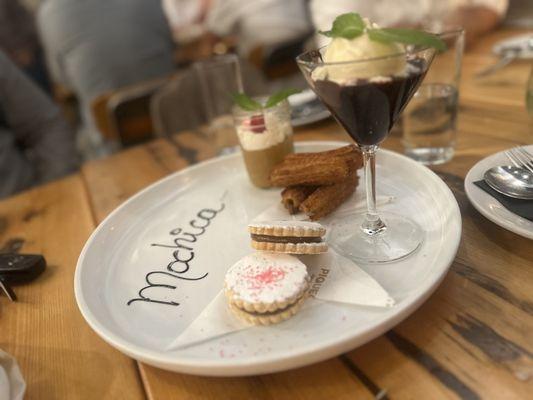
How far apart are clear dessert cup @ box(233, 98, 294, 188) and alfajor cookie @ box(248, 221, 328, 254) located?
33 centimetres

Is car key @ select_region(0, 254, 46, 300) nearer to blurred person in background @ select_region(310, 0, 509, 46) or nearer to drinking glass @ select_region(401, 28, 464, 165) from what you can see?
drinking glass @ select_region(401, 28, 464, 165)

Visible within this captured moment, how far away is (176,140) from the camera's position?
1.50 metres

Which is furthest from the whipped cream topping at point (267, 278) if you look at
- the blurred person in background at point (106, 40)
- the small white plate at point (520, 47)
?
the blurred person in background at point (106, 40)

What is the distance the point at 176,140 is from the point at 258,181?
579 mm

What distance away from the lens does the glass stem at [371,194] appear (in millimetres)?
770

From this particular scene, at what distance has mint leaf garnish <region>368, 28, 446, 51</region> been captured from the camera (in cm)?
61

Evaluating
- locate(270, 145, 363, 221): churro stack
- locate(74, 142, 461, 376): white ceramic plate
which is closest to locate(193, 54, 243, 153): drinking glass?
locate(74, 142, 461, 376): white ceramic plate

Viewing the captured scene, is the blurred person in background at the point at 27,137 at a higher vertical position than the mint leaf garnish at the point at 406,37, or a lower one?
lower

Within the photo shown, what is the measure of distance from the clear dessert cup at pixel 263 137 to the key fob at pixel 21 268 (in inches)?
18.9

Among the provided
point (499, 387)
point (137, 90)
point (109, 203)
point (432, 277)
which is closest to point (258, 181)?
point (109, 203)

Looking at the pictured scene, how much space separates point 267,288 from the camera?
60 centimetres

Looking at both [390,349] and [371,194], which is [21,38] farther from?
[390,349]

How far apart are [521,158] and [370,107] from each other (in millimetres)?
333

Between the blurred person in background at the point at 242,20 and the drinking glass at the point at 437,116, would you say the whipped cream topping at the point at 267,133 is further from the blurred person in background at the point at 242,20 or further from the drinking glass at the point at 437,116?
the blurred person in background at the point at 242,20
